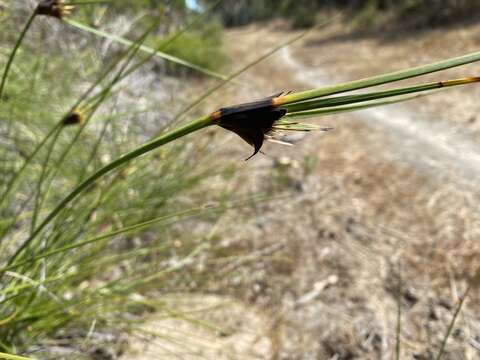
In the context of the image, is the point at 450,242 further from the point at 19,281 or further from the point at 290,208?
the point at 19,281

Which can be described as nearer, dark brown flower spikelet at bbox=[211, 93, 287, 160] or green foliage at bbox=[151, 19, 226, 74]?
dark brown flower spikelet at bbox=[211, 93, 287, 160]

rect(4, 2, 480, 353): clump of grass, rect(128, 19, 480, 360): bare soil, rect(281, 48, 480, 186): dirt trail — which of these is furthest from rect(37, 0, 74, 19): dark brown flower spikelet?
rect(281, 48, 480, 186): dirt trail

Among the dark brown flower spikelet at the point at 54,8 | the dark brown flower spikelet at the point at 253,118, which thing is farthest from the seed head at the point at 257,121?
the dark brown flower spikelet at the point at 54,8

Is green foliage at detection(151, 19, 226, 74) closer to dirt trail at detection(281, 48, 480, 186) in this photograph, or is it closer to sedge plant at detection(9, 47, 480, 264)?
dirt trail at detection(281, 48, 480, 186)

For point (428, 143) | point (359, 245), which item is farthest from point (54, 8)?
point (428, 143)

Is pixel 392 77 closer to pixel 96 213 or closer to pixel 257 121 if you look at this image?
pixel 257 121

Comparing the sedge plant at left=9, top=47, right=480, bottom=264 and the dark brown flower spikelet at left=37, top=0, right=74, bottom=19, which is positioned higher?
the dark brown flower spikelet at left=37, top=0, right=74, bottom=19

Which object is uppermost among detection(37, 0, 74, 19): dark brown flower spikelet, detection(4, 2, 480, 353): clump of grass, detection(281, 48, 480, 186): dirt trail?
detection(37, 0, 74, 19): dark brown flower spikelet

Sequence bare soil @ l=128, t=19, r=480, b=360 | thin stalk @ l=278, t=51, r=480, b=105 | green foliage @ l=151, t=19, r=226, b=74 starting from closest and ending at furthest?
thin stalk @ l=278, t=51, r=480, b=105 → bare soil @ l=128, t=19, r=480, b=360 → green foliage @ l=151, t=19, r=226, b=74
